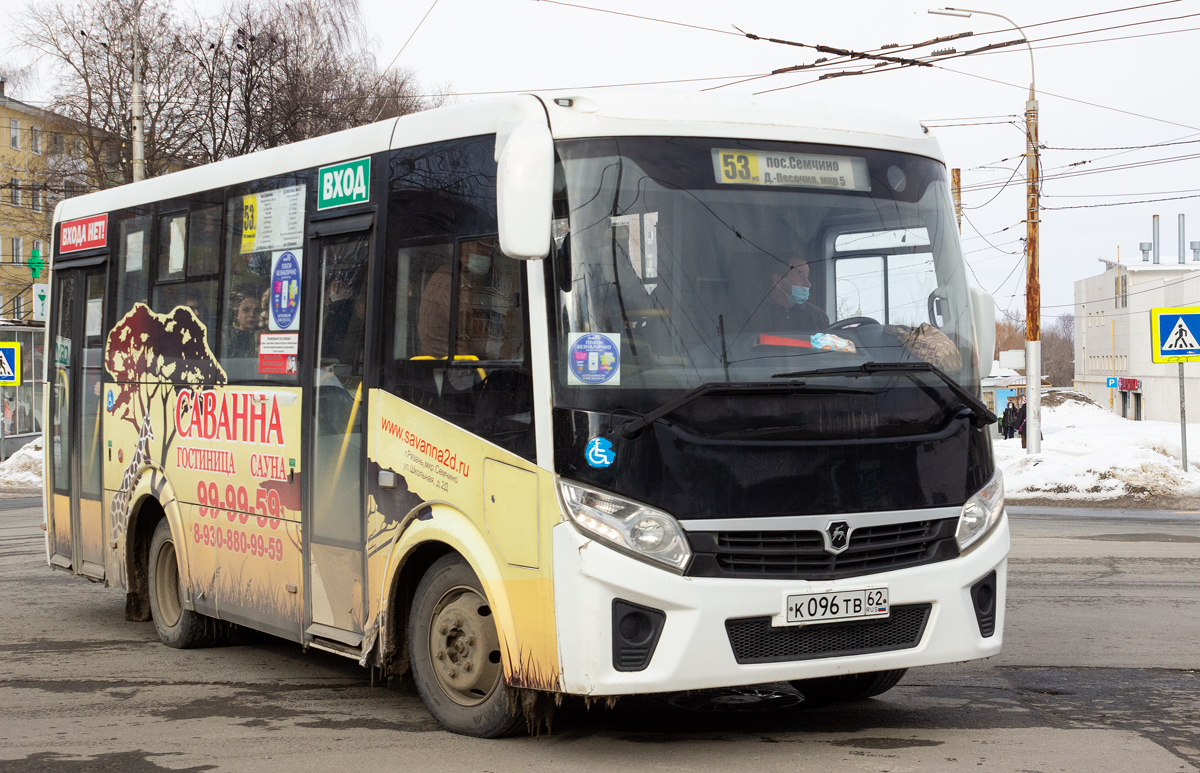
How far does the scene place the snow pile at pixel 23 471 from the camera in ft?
81.4

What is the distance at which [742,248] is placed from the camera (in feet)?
18.8

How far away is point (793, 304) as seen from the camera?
572 centimetres

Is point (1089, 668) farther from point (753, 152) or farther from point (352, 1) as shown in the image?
point (352, 1)

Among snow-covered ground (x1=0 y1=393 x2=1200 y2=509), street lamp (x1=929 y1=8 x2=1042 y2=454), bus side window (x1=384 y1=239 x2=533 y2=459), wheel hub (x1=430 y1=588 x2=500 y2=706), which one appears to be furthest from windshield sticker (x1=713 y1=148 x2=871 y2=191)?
street lamp (x1=929 y1=8 x2=1042 y2=454)

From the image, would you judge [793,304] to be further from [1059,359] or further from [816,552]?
[1059,359]

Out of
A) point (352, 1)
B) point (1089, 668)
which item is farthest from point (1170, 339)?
point (352, 1)

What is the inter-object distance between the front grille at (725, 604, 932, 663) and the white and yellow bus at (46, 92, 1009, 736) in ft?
0.03

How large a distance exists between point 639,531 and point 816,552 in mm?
759

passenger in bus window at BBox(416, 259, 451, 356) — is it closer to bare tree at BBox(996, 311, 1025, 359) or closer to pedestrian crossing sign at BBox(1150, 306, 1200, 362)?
pedestrian crossing sign at BBox(1150, 306, 1200, 362)

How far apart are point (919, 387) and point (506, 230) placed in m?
1.87

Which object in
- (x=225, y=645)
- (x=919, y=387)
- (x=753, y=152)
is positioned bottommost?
(x=225, y=645)

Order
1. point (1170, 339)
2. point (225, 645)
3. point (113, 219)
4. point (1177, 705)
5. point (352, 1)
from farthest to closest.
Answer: point (352, 1) → point (1170, 339) → point (113, 219) → point (225, 645) → point (1177, 705)

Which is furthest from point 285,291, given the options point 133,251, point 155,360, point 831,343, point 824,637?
point 824,637

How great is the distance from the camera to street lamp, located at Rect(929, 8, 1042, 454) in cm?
2567
